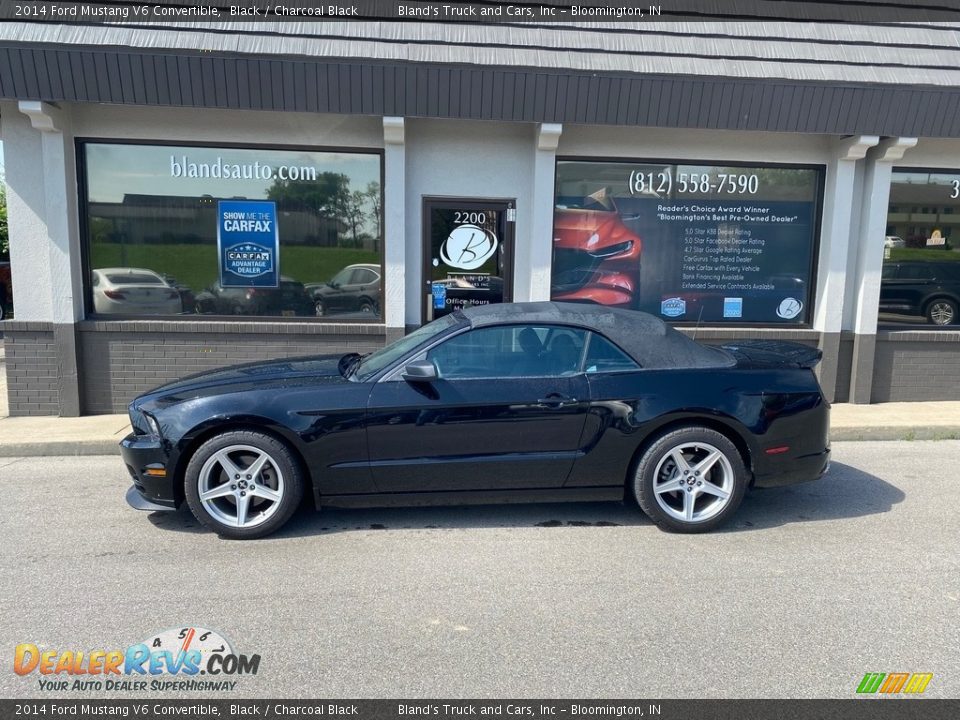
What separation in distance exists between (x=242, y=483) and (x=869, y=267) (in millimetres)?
7231

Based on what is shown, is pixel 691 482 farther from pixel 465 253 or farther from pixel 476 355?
pixel 465 253

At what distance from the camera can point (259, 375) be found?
4.64 m

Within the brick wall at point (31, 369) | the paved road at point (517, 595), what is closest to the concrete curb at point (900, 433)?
the paved road at point (517, 595)

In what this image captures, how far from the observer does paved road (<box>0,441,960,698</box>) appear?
2941mm

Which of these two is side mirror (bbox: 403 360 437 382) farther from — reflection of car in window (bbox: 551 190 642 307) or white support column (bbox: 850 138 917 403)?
white support column (bbox: 850 138 917 403)

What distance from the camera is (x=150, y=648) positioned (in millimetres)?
3121

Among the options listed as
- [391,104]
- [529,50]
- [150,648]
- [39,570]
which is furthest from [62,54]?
[150,648]

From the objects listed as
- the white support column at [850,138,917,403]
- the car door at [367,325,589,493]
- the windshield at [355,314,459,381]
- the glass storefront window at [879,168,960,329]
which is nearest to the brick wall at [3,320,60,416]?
the windshield at [355,314,459,381]

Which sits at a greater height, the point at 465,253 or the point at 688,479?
the point at 465,253

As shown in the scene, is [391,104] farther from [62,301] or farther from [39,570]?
[39,570]

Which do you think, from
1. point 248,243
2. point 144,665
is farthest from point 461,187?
point 144,665

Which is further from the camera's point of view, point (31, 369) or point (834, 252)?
point (834, 252)

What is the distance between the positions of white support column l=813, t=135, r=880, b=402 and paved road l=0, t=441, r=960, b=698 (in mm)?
3243

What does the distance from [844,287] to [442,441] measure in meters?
6.00
